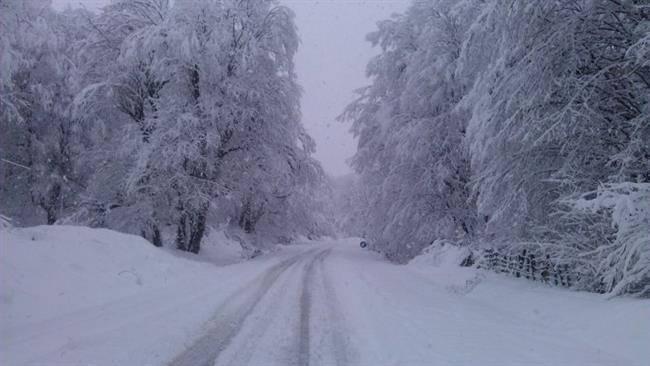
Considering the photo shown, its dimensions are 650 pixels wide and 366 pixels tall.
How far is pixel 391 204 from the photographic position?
2538 centimetres

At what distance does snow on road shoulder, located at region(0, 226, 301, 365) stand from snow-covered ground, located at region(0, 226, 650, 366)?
0.03m

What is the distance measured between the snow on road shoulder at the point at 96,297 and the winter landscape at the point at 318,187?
66mm

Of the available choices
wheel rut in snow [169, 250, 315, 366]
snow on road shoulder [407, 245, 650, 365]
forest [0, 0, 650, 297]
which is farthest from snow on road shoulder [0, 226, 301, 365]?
snow on road shoulder [407, 245, 650, 365]

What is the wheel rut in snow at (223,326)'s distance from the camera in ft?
20.7

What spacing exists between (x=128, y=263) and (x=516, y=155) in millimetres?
10781

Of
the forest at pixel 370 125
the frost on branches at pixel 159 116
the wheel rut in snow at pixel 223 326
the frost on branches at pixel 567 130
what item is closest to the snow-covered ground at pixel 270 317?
the wheel rut in snow at pixel 223 326

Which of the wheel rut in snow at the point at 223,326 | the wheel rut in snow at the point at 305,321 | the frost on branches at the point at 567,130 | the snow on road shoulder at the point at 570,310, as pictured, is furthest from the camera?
the frost on branches at the point at 567,130

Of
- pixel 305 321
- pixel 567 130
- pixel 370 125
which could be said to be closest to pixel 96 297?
pixel 305 321

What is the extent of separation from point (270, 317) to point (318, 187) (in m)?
17.7

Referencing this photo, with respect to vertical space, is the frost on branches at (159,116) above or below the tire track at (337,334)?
above

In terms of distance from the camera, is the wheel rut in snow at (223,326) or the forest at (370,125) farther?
the forest at (370,125)

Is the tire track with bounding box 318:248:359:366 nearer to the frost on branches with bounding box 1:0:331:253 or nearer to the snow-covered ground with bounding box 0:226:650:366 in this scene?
the snow-covered ground with bounding box 0:226:650:366

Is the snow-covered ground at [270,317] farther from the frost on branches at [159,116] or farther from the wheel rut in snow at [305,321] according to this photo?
the frost on branches at [159,116]

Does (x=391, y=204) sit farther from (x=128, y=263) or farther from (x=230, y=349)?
(x=230, y=349)
